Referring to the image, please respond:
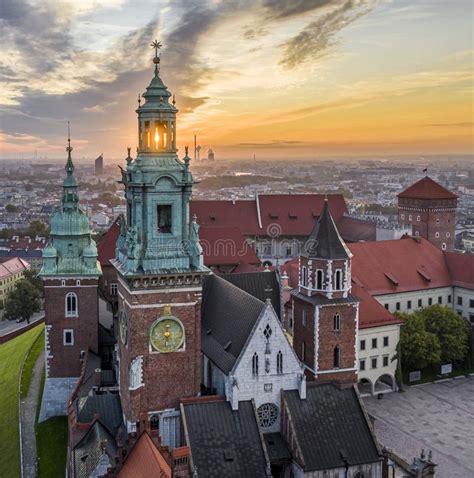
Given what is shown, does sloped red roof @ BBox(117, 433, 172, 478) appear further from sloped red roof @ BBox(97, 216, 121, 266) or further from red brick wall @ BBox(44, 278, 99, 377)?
sloped red roof @ BBox(97, 216, 121, 266)

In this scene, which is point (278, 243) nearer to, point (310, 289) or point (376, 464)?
point (310, 289)

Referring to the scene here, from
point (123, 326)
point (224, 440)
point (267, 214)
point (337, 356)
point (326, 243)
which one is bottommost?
point (224, 440)

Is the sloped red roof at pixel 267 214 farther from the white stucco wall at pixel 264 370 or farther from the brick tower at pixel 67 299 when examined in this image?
the white stucco wall at pixel 264 370

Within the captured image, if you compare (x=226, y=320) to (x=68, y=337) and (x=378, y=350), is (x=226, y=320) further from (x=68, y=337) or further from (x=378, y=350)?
(x=378, y=350)

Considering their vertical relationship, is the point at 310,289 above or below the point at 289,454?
above

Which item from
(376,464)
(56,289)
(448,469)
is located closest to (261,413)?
(376,464)

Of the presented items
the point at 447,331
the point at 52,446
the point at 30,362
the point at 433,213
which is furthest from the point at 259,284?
the point at 433,213
